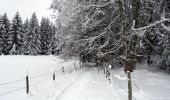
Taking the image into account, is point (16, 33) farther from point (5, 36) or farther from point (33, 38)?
point (33, 38)

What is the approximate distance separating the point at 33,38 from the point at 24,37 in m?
2.98

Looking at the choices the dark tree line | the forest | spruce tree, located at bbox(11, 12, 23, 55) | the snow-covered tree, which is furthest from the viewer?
the snow-covered tree

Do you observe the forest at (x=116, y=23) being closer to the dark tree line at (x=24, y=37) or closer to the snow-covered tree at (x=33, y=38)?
the dark tree line at (x=24, y=37)

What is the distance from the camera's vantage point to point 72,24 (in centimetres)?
1645

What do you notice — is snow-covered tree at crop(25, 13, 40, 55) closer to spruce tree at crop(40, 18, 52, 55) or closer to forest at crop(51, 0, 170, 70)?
spruce tree at crop(40, 18, 52, 55)

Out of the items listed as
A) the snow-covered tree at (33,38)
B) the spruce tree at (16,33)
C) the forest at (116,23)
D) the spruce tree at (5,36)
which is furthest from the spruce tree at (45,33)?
the forest at (116,23)

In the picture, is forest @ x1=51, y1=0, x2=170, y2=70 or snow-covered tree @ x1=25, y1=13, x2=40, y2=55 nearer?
forest @ x1=51, y1=0, x2=170, y2=70

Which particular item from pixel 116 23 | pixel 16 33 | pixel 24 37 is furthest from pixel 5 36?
pixel 116 23

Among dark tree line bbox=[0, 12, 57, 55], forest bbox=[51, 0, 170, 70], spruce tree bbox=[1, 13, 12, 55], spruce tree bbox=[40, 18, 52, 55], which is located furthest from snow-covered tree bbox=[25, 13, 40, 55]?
forest bbox=[51, 0, 170, 70]

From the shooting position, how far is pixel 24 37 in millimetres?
63719

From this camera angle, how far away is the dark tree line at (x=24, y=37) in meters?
58.5

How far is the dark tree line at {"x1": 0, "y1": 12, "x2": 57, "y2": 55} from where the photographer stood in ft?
192

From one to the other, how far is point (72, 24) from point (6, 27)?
4698 centimetres

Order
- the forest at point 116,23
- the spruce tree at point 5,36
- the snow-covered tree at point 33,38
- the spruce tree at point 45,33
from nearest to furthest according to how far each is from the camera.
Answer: the forest at point 116,23, the spruce tree at point 5,36, the snow-covered tree at point 33,38, the spruce tree at point 45,33
